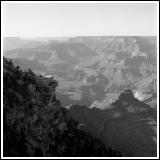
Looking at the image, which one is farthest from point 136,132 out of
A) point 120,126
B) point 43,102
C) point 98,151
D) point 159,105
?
point 159,105

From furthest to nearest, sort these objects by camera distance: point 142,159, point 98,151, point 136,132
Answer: point 136,132, point 98,151, point 142,159

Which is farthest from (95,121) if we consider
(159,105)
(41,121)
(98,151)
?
(159,105)

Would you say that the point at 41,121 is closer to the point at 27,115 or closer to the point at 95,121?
the point at 27,115

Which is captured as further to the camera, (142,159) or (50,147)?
(50,147)

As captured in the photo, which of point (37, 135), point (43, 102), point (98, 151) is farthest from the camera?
point (98, 151)

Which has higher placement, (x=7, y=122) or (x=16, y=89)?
(x=16, y=89)

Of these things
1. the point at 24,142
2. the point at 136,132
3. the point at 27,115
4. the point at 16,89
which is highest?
the point at 16,89

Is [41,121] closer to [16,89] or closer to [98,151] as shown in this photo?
[16,89]
